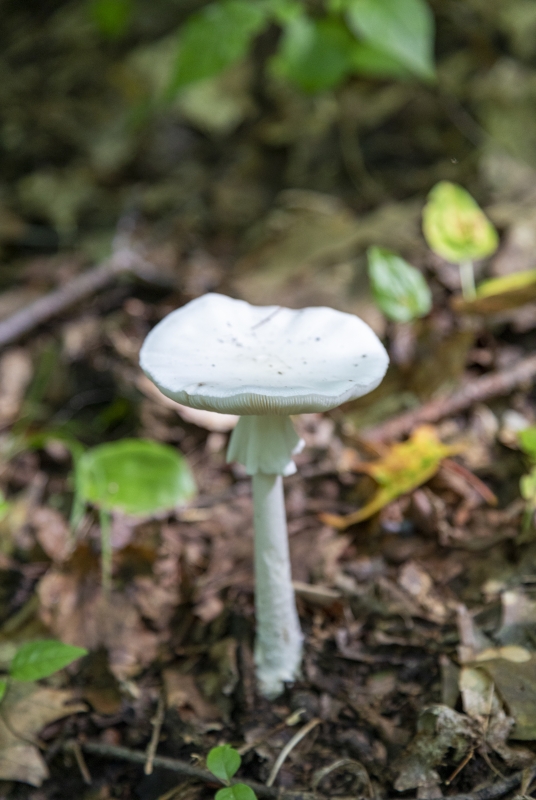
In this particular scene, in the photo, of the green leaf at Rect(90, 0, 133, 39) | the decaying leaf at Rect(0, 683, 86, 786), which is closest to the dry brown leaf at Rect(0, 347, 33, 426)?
the decaying leaf at Rect(0, 683, 86, 786)

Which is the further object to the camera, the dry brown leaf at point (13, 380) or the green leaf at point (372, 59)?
the green leaf at point (372, 59)

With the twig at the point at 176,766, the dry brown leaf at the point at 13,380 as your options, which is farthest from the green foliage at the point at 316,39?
the twig at the point at 176,766

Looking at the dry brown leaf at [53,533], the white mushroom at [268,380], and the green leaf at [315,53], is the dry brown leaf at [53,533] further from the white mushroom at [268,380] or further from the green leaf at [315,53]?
the green leaf at [315,53]

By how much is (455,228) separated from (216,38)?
6.48 feet

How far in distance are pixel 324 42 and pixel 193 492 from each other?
3.39m

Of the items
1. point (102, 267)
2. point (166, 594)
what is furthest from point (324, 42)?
point (166, 594)

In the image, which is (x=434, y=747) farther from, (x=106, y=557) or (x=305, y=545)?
(x=106, y=557)

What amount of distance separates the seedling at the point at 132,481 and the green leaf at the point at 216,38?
2.45 meters

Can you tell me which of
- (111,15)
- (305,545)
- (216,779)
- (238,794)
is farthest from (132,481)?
(111,15)

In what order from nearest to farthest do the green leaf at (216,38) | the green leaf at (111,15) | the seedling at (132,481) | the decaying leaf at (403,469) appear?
the decaying leaf at (403,469)
the seedling at (132,481)
the green leaf at (216,38)
the green leaf at (111,15)

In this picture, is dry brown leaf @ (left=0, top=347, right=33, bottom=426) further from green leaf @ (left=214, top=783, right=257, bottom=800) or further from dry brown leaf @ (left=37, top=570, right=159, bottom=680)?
green leaf @ (left=214, top=783, right=257, bottom=800)

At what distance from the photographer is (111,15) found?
720 cm

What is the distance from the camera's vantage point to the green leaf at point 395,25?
12.8 feet

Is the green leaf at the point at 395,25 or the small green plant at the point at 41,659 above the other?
the green leaf at the point at 395,25
